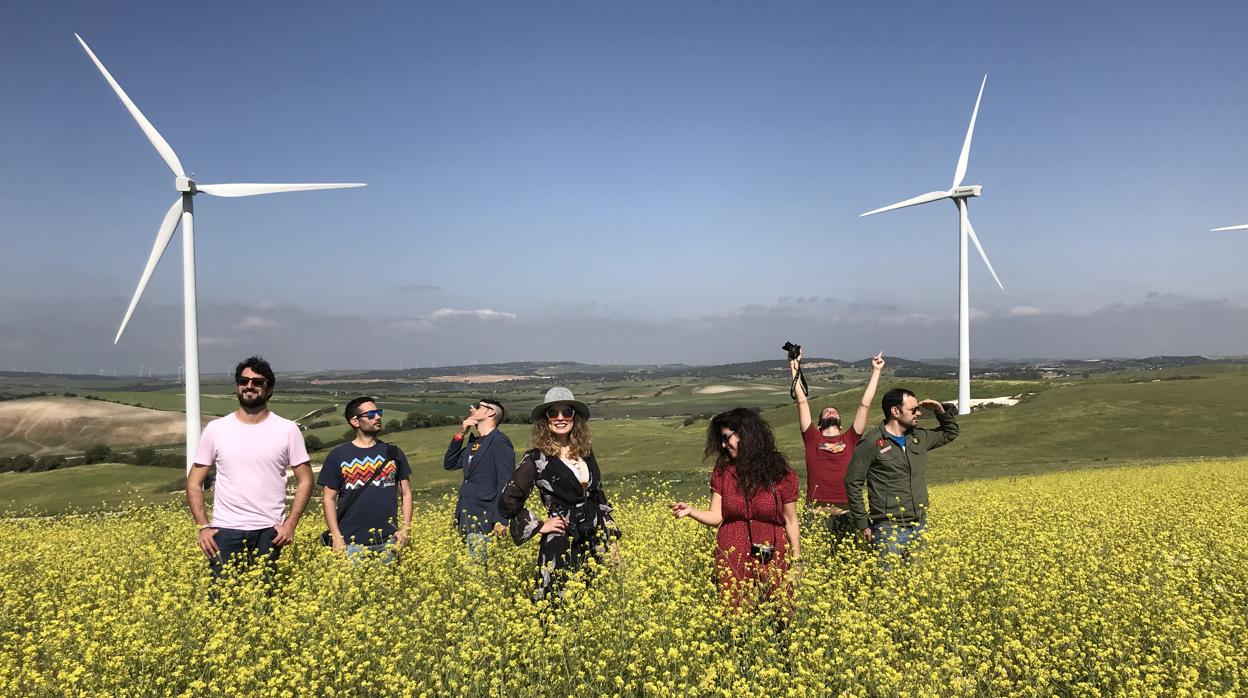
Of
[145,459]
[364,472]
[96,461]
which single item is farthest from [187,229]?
[96,461]

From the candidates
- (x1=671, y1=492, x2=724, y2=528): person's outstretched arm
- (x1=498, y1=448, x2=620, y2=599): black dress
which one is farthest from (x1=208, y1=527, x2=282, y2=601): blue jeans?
(x1=671, y1=492, x2=724, y2=528): person's outstretched arm

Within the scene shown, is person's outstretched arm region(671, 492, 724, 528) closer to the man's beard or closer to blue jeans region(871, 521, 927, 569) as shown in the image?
blue jeans region(871, 521, 927, 569)

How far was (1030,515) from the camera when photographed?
966 centimetres

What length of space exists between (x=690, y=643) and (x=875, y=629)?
1.30 meters

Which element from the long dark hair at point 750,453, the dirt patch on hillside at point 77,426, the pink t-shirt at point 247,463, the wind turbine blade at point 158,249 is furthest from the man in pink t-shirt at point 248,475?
the dirt patch on hillside at point 77,426

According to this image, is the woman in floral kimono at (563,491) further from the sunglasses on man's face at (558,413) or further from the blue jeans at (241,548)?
the blue jeans at (241,548)

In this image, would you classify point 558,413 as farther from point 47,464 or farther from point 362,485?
point 47,464

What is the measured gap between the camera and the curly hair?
5.24 m

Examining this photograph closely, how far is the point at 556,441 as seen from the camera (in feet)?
17.2

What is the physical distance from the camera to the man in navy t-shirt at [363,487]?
6223 mm

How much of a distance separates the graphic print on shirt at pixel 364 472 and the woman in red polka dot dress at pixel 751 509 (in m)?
3.00

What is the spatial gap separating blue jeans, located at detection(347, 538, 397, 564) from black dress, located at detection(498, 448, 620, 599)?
136 cm

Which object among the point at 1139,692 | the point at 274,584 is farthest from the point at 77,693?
the point at 1139,692

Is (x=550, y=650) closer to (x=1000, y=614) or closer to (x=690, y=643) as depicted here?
(x=690, y=643)
